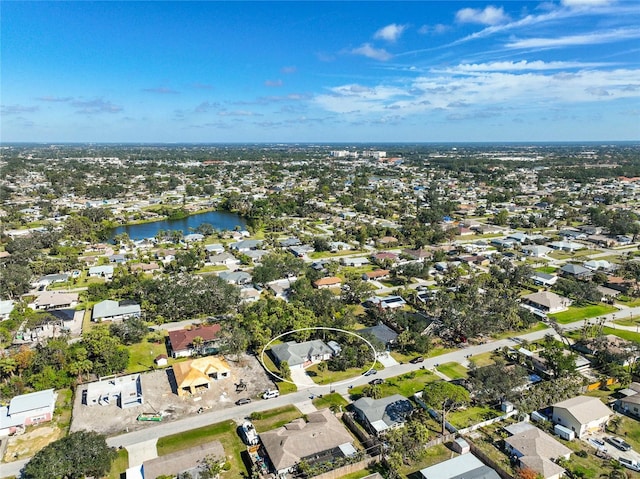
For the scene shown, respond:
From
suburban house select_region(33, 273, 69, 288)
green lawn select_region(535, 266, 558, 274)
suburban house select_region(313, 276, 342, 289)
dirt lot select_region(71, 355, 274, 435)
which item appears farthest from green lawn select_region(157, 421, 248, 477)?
green lawn select_region(535, 266, 558, 274)

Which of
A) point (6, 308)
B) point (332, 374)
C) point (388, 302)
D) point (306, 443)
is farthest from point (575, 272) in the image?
point (6, 308)

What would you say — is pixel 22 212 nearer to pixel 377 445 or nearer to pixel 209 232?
pixel 209 232

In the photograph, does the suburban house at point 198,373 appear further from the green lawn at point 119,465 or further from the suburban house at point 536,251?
the suburban house at point 536,251

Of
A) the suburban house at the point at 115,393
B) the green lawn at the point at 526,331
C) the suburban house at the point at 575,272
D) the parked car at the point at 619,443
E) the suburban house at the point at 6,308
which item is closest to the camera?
the parked car at the point at 619,443

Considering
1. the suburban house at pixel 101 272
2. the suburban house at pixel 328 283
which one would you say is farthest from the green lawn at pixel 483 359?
the suburban house at pixel 101 272

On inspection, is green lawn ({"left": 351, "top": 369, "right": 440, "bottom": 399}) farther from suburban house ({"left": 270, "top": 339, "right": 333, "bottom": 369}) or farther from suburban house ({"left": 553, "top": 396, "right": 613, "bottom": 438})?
suburban house ({"left": 553, "top": 396, "right": 613, "bottom": 438})
